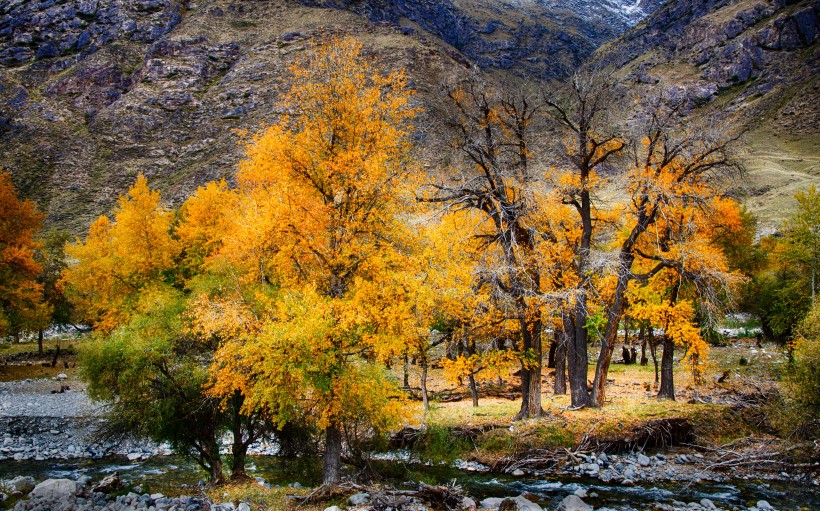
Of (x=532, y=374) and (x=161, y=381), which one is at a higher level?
(x=161, y=381)

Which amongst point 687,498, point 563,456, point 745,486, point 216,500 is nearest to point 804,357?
point 745,486

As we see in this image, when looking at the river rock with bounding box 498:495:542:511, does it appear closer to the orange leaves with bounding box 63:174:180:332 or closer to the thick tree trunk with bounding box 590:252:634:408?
the thick tree trunk with bounding box 590:252:634:408

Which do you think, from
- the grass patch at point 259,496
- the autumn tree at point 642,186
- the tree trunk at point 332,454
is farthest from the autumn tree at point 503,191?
the grass patch at point 259,496

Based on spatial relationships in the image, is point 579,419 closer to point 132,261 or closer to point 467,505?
point 467,505

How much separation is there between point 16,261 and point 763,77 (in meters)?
194

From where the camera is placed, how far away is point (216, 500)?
12188 mm

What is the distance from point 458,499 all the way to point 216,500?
243 inches

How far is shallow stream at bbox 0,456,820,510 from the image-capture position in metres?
13.2

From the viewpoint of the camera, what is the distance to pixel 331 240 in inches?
551

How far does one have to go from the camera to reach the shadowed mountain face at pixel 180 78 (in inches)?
3893

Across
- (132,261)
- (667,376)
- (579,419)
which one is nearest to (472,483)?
(579,419)

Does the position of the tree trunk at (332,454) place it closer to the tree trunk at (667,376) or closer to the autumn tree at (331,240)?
the autumn tree at (331,240)

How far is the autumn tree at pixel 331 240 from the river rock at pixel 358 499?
1.84 metres

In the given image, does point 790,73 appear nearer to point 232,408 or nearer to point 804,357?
point 804,357
